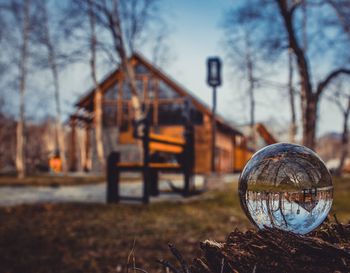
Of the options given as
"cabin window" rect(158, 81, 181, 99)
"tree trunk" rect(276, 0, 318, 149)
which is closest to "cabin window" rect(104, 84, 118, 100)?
"cabin window" rect(158, 81, 181, 99)

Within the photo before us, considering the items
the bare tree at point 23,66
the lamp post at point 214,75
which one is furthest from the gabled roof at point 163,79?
the lamp post at point 214,75

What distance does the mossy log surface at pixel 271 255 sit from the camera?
0.73 metres

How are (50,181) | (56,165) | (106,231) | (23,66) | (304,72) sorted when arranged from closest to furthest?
(106,231)
(304,72)
(50,181)
(23,66)
(56,165)

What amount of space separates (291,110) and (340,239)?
672 inches

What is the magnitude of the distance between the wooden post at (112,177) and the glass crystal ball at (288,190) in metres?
6.99

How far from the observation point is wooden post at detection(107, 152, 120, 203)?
779 centimetres

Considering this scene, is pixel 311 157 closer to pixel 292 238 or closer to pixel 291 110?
pixel 292 238

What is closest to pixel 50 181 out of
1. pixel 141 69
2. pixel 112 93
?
pixel 112 93

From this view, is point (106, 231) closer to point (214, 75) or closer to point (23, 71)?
point (214, 75)

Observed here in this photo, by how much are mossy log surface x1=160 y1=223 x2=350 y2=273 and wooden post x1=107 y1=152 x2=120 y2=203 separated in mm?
7118

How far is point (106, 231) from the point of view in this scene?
5.54 metres

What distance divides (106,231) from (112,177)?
7.76ft

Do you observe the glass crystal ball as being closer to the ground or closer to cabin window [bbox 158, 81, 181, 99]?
the ground

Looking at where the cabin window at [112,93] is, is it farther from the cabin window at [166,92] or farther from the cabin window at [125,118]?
the cabin window at [166,92]
